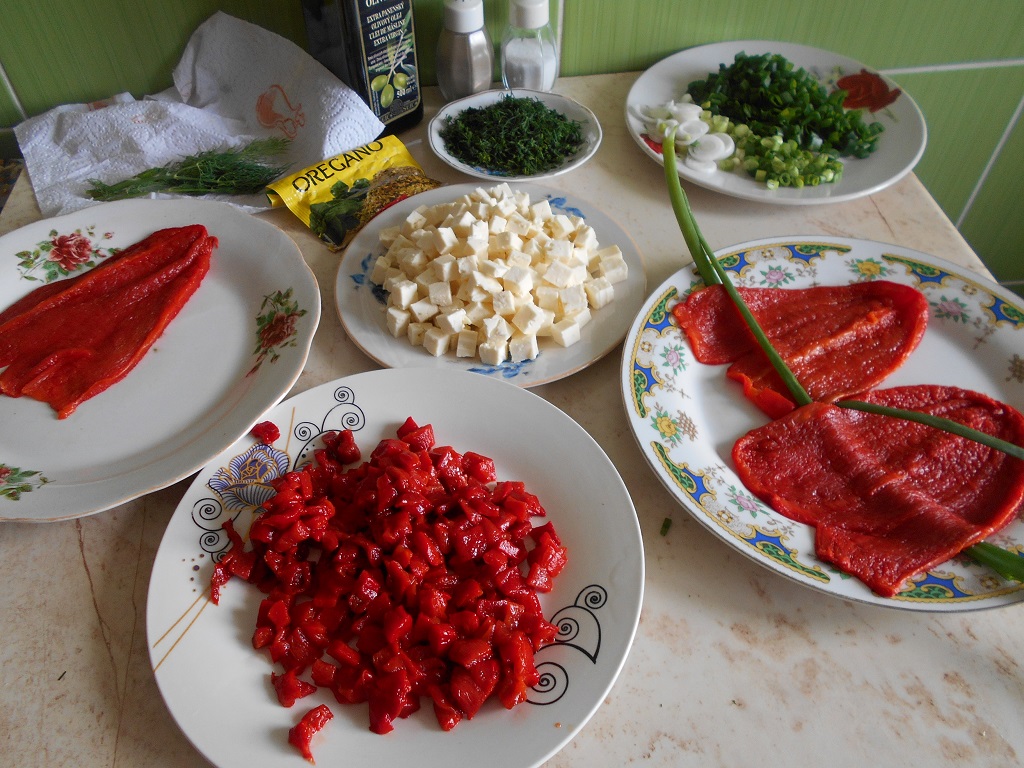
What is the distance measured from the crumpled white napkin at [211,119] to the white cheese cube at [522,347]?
24.3 inches

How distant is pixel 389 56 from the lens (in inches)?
55.4

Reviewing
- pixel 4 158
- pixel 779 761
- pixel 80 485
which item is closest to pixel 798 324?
pixel 779 761

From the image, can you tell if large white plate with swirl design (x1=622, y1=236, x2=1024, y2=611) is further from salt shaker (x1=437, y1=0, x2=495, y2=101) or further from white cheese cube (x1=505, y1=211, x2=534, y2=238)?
salt shaker (x1=437, y1=0, x2=495, y2=101)

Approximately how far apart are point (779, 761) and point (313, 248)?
1.10 metres

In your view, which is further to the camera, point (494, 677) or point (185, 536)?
point (185, 536)

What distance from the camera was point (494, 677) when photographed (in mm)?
766

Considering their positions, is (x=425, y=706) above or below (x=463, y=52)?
below

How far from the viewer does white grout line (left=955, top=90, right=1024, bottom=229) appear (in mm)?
1886

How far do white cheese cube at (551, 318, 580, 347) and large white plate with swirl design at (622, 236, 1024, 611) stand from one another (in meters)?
0.08

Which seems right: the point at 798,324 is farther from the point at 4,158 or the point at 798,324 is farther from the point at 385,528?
the point at 4,158

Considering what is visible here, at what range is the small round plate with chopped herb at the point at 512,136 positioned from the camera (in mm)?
1431

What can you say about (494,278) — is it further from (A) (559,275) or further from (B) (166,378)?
(B) (166,378)

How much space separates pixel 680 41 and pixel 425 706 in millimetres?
1570

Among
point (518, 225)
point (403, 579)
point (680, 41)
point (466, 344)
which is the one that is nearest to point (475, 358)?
point (466, 344)
